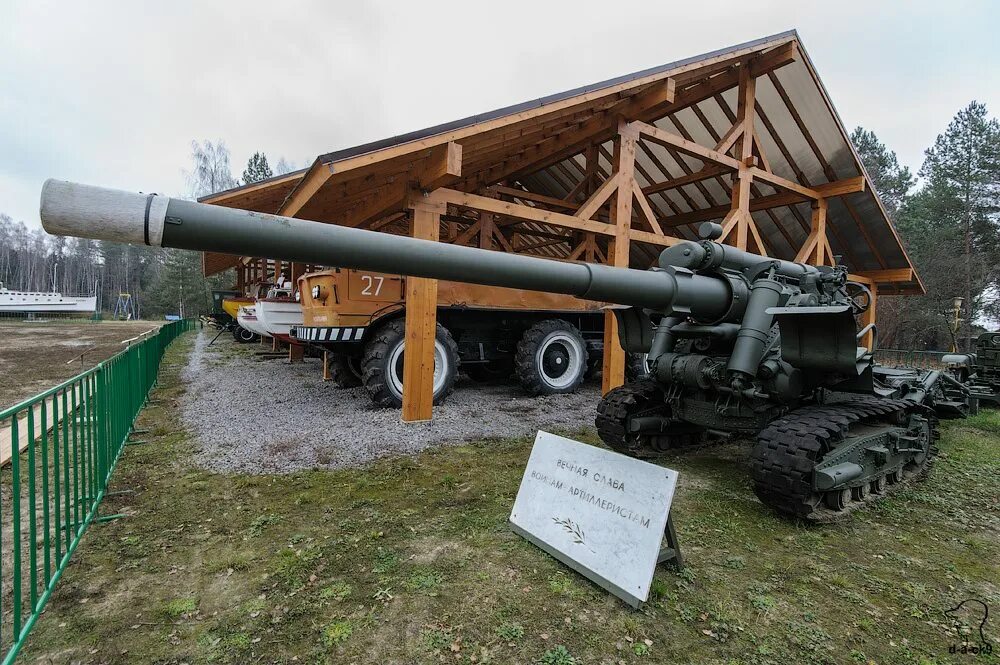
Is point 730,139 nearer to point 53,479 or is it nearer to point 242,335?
point 53,479

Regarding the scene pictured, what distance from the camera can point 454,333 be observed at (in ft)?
27.4

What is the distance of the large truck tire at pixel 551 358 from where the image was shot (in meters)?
8.27

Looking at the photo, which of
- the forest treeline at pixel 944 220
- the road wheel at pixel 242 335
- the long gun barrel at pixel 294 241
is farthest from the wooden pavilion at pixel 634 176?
the forest treeline at pixel 944 220

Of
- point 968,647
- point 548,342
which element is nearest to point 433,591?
point 968,647

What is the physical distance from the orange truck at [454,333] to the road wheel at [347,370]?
17 millimetres

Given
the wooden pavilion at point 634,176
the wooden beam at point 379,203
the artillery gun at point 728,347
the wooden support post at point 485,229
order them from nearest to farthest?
1. the artillery gun at point 728,347
2. the wooden pavilion at point 634,176
3. the wooden beam at point 379,203
4. the wooden support post at point 485,229

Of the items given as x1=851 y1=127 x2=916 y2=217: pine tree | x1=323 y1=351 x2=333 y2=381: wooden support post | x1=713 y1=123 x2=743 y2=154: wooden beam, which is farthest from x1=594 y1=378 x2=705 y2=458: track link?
x1=851 y1=127 x2=916 y2=217: pine tree

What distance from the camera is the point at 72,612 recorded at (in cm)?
242

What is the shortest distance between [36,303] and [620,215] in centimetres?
4616

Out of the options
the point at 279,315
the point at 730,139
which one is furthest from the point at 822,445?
the point at 279,315

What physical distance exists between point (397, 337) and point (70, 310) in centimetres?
4634

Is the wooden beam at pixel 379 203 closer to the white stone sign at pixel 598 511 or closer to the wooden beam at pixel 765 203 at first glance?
the white stone sign at pixel 598 511

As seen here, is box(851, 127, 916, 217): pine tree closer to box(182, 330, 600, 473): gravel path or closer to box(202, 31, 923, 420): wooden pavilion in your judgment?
box(202, 31, 923, 420): wooden pavilion

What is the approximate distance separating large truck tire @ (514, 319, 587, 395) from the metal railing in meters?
12.3
